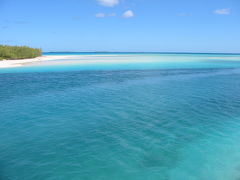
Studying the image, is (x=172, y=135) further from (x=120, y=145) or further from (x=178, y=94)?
(x=178, y=94)

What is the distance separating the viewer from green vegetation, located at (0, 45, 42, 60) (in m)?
44.1

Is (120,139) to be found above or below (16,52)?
below

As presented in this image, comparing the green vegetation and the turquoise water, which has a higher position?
the green vegetation

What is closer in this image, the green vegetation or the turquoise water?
the turquoise water

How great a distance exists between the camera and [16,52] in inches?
1945

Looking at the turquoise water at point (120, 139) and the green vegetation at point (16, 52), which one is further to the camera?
the green vegetation at point (16, 52)

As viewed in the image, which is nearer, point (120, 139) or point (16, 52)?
point (120, 139)

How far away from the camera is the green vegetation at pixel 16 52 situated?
145 ft

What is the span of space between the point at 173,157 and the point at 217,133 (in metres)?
2.63

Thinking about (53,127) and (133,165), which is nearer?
(133,165)

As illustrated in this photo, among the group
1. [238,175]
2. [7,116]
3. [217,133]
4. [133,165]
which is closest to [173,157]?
[133,165]

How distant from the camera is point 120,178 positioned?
4953 mm

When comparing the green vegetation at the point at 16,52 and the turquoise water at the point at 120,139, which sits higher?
the green vegetation at the point at 16,52

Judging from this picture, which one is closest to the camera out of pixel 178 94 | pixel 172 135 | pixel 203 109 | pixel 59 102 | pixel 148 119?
pixel 172 135
